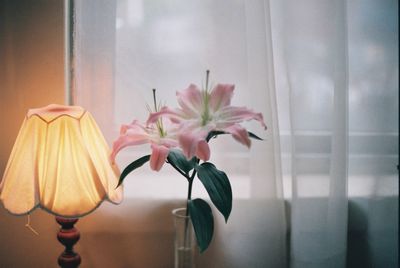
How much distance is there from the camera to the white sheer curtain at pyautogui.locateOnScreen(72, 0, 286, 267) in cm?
95

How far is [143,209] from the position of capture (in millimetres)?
997

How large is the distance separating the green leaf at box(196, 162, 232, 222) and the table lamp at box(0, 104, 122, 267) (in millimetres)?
196

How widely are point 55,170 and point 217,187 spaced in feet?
1.05

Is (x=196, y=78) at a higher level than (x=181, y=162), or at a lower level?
higher

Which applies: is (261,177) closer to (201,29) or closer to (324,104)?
(324,104)

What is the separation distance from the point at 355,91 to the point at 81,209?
0.80 metres

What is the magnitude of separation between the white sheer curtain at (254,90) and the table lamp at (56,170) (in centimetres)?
24

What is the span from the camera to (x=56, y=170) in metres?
0.71

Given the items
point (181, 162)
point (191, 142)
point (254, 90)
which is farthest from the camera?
point (254, 90)

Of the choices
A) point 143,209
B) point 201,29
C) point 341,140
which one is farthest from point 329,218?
point 201,29

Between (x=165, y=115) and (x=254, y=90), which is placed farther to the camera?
(x=254, y=90)

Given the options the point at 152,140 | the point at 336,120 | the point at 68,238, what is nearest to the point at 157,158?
the point at 152,140

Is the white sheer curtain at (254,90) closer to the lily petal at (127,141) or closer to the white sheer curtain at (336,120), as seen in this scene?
the white sheer curtain at (336,120)

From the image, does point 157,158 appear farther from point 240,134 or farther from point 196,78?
point 196,78
